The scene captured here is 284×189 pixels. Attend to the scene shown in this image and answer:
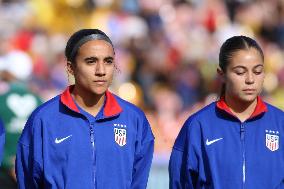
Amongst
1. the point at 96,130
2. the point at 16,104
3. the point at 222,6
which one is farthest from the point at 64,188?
the point at 222,6

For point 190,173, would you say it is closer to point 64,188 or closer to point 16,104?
point 64,188

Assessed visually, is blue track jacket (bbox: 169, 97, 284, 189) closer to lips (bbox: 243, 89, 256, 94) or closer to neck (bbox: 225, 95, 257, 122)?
neck (bbox: 225, 95, 257, 122)

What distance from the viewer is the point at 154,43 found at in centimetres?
1280

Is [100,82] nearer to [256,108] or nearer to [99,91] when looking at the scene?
[99,91]

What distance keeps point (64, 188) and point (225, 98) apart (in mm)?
1297

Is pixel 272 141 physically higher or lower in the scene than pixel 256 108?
lower

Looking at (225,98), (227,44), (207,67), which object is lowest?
(207,67)

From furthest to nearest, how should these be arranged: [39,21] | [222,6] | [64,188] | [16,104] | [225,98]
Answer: [222,6], [39,21], [16,104], [225,98], [64,188]

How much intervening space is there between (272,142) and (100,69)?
128 centimetres

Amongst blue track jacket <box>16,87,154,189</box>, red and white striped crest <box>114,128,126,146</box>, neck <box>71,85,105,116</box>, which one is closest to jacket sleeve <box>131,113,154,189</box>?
blue track jacket <box>16,87,154,189</box>

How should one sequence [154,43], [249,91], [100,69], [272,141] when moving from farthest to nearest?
[154,43]
[272,141]
[249,91]
[100,69]

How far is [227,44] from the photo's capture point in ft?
19.7

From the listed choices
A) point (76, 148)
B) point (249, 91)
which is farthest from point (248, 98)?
point (76, 148)

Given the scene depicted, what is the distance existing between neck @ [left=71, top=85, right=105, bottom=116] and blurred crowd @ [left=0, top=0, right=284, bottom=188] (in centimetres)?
530
